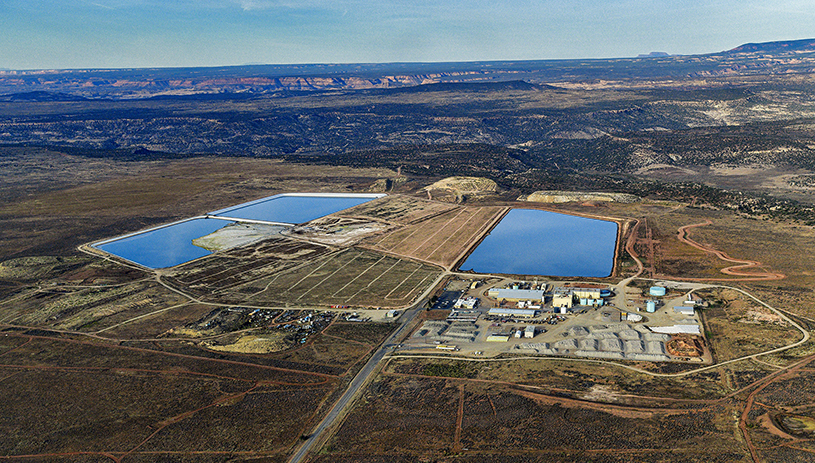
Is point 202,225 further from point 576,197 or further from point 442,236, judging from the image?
point 576,197

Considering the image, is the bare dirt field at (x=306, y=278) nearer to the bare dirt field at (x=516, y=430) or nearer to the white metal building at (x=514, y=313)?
the white metal building at (x=514, y=313)

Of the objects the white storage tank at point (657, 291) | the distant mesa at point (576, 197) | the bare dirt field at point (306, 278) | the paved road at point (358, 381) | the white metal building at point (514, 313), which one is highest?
the distant mesa at point (576, 197)

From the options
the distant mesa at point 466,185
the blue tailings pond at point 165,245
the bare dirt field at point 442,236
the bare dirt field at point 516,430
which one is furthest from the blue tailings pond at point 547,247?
the blue tailings pond at point 165,245

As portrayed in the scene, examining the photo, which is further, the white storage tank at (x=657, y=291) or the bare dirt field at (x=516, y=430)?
the white storage tank at (x=657, y=291)

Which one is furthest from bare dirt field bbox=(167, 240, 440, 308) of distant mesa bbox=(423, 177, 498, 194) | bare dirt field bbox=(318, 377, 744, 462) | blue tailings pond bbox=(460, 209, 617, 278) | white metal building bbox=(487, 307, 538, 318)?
distant mesa bbox=(423, 177, 498, 194)

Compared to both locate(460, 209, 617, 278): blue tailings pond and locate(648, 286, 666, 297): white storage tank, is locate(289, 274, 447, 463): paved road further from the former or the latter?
locate(648, 286, 666, 297): white storage tank

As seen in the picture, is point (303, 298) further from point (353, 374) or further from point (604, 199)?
point (604, 199)

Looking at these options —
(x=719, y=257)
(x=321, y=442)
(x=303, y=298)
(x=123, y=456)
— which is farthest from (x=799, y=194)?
(x=123, y=456)
